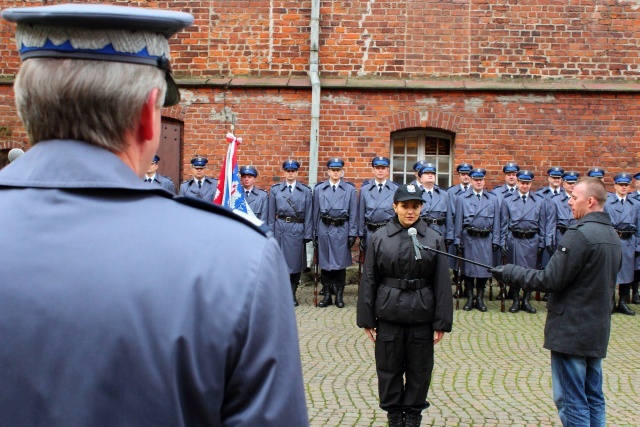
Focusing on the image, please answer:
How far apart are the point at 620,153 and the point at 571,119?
3.49 ft

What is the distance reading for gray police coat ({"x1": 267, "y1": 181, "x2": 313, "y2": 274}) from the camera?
12266 millimetres

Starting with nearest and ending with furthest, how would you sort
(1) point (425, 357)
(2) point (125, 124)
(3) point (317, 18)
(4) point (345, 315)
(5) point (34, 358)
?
(5) point (34, 358) < (2) point (125, 124) < (1) point (425, 357) < (4) point (345, 315) < (3) point (317, 18)

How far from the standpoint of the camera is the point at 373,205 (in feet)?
39.5

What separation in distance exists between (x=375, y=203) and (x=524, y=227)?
94.0 inches

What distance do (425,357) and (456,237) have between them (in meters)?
6.75

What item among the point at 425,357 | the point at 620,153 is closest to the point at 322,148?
the point at 620,153

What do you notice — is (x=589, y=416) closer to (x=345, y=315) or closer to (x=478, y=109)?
(x=345, y=315)

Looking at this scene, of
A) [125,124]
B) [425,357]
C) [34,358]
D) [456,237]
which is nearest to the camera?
[34,358]

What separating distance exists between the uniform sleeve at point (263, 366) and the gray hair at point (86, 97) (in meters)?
0.36

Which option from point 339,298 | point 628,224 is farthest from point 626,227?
point 339,298

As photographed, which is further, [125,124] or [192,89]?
[192,89]

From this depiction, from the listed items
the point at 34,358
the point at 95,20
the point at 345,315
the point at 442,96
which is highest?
the point at 442,96

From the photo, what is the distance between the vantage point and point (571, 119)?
539 inches

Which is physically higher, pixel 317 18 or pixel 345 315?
pixel 317 18
